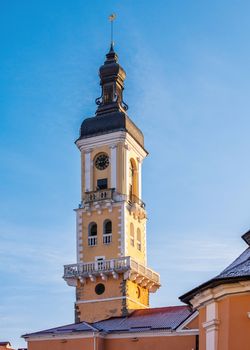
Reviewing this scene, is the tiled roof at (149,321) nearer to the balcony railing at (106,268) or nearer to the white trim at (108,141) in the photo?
the balcony railing at (106,268)

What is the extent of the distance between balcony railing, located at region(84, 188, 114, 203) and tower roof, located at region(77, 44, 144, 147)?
164 inches

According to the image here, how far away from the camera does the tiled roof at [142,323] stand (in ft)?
133

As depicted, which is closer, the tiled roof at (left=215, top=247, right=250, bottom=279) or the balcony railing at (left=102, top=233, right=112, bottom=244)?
the tiled roof at (left=215, top=247, right=250, bottom=279)

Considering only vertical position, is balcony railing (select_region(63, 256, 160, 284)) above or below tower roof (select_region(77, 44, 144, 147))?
below

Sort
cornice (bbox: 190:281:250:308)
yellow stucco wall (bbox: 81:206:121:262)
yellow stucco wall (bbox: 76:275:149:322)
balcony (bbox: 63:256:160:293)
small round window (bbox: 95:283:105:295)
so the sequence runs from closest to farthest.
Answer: cornice (bbox: 190:281:250:308)
yellow stucco wall (bbox: 76:275:149:322)
balcony (bbox: 63:256:160:293)
small round window (bbox: 95:283:105:295)
yellow stucco wall (bbox: 81:206:121:262)

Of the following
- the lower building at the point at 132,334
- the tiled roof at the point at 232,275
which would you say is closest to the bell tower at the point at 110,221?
the lower building at the point at 132,334

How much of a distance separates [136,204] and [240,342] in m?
31.8

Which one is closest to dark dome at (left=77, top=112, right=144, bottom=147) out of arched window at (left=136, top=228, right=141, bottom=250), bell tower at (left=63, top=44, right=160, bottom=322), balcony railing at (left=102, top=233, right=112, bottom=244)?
bell tower at (left=63, top=44, right=160, bottom=322)

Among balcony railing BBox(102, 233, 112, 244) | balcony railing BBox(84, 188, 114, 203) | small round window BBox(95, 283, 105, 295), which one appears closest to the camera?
small round window BBox(95, 283, 105, 295)

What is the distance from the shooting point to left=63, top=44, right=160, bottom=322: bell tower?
155ft

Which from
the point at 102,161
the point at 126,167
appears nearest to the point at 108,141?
the point at 102,161

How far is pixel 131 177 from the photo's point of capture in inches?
2037

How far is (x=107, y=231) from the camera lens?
1940 inches

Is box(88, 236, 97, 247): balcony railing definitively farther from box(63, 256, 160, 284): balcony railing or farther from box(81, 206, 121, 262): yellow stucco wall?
box(63, 256, 160, 284): balcony railing
